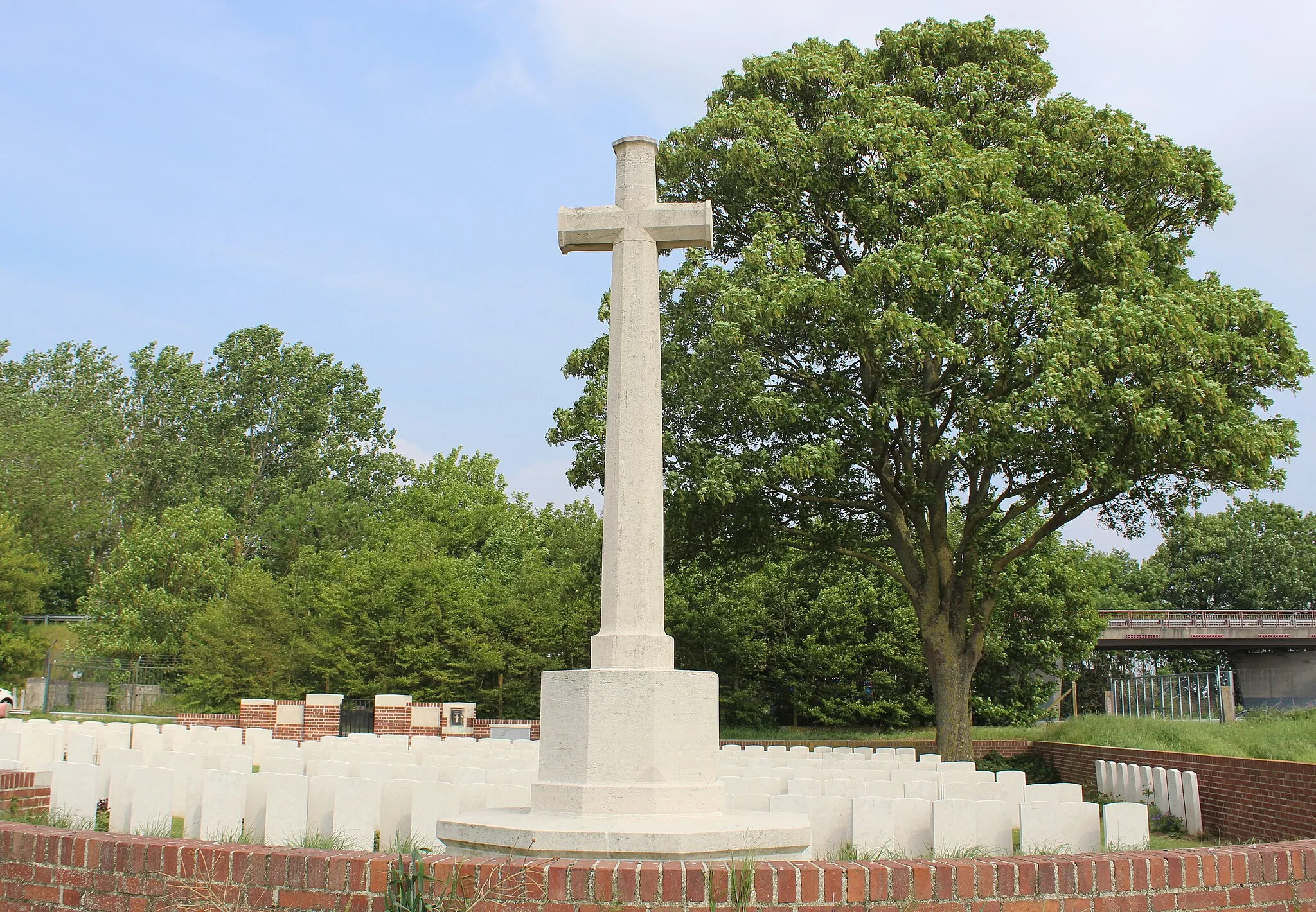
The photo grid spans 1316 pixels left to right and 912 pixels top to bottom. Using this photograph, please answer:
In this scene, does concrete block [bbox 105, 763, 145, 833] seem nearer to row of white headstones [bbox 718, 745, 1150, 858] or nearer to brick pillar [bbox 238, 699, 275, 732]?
row of white headstones [bbox 718, 745, 1150, 858]

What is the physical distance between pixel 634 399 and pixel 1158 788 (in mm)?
8132

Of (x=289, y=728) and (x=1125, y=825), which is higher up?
(x=1125, y=825)

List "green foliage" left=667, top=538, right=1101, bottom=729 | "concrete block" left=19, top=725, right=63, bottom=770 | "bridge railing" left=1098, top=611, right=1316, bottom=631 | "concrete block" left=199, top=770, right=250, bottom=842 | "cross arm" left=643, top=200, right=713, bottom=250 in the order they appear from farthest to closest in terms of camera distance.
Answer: "bridge railing" left=1098, top=611, right=1316, bottom=631 → "green foliage" left=667, top=538, right=1101, bottom=729 → "concrete block" left=19, top=725, right=63, bottom=770 → "concrete block" left=199, top=770, right=250, bottom=842 → "cross arm" left=643, top=200, right=713, bottom=250

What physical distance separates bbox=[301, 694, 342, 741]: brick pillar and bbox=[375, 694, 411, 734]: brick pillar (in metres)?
0.80

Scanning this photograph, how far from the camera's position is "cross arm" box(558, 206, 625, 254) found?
663cm

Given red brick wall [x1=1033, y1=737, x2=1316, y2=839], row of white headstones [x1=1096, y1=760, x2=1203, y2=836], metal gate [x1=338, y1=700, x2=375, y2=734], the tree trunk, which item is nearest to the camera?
red brick wall [x1=1033, y1=737, x2=1316, y2=839]

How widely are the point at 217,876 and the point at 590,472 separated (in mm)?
13260

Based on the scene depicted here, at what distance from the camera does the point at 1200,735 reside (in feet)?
45.3

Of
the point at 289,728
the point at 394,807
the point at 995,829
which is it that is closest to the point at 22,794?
the point at 394,807

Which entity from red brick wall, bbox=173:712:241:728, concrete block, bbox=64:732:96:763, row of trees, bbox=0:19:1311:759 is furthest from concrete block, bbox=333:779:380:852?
red brick wall, bbox=173:712:241:728

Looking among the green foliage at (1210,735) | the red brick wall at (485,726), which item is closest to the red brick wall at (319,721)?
the red brick wall at (485,726)

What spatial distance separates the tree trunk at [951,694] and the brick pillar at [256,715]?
1201cm

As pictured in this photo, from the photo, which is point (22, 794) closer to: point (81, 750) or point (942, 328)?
point (81, 750)

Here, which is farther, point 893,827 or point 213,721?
point 213,721
